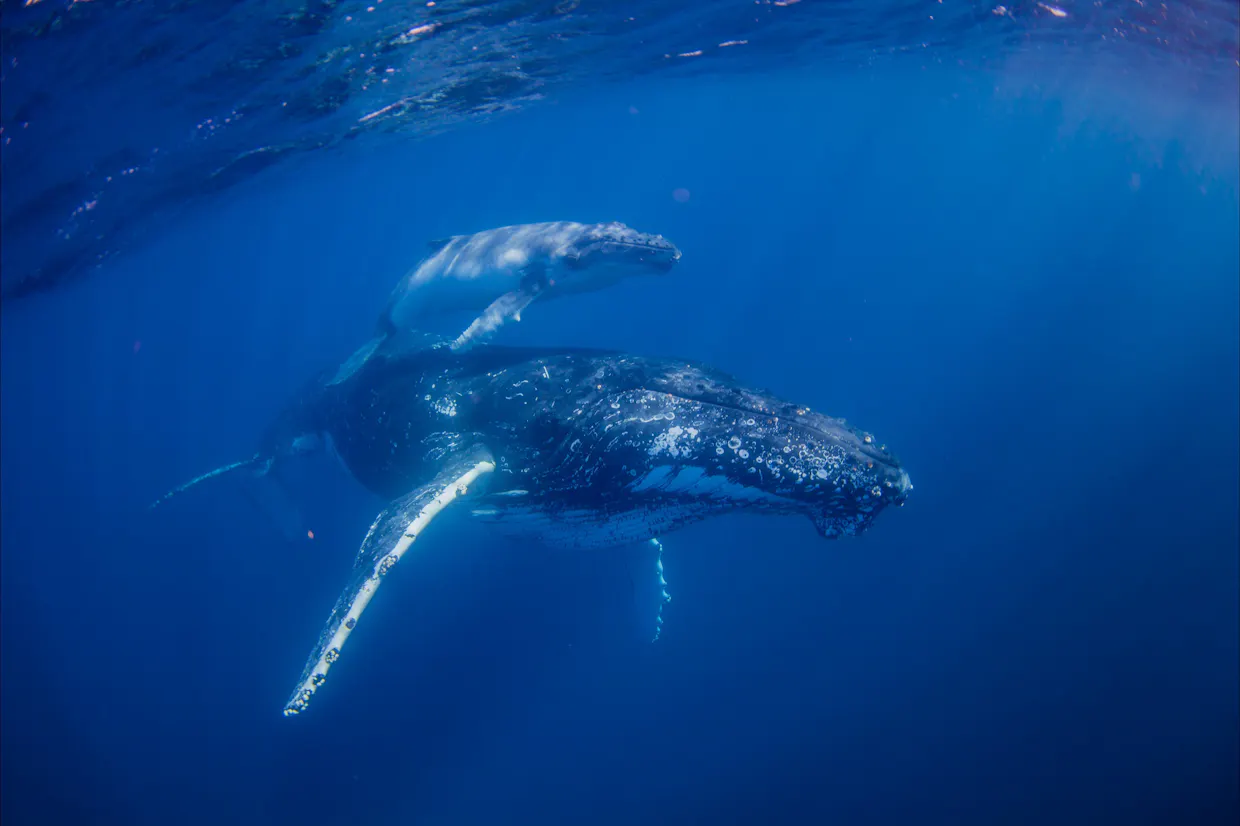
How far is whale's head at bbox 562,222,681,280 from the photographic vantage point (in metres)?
10.1

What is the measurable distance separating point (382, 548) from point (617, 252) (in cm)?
637

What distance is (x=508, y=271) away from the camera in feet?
36.6

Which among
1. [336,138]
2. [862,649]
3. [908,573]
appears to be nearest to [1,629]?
[336,138]

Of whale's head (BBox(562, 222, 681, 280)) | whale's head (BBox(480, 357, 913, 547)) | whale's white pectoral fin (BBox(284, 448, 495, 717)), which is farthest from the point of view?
whale's head (BBox(562, 222, 681, 280))

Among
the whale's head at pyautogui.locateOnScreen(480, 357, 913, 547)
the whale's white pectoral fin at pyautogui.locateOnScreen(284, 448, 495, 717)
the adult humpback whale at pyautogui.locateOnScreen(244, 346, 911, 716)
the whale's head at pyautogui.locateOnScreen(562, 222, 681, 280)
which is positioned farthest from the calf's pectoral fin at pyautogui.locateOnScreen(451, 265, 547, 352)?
the whale's head at pyautogui.locateOnScreen(480, 357, 913, 547)

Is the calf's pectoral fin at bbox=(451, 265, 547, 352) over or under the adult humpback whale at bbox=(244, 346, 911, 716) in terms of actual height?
under

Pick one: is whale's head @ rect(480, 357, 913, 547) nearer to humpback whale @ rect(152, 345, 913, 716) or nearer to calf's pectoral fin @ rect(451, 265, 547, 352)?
humpback whale @ rect(152, 345, 913, 716)

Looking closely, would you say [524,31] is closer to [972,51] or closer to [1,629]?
[972,51]

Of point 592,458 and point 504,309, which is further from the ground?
point 592,458

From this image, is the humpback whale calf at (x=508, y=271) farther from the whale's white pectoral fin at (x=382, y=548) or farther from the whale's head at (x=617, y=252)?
the whale's white pectoral fin at (x=382, y=548)

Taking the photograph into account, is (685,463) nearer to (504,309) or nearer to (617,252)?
(617,252)

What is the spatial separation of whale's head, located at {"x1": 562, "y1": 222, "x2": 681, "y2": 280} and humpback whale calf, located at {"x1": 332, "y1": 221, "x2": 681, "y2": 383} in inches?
0.6

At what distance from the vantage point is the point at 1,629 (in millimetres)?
26953

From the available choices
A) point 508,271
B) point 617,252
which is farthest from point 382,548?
point 508,271
